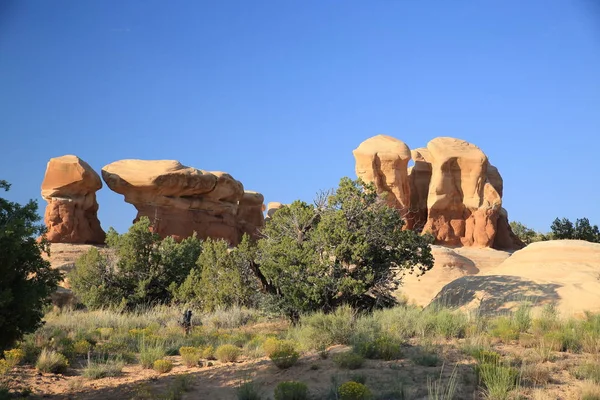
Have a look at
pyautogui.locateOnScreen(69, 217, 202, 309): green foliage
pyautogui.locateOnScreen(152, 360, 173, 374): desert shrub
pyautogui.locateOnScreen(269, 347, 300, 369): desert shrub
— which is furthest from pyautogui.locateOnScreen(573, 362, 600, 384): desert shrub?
pyautogui.locateOnScreen(69, 217, 202, 309): green foliage

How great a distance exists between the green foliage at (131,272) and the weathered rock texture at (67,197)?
1671 cm

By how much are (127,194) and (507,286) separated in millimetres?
29315

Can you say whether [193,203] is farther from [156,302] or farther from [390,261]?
[390,261]

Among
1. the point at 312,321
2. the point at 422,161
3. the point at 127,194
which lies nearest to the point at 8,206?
the point at 312,321

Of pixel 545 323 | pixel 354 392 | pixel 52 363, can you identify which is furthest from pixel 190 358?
pixel 545 323

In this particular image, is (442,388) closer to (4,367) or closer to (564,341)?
(564,341)

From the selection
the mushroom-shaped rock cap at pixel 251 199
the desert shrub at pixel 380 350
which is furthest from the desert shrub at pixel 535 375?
the mushroom-shaped rock cap at pixel 251 199

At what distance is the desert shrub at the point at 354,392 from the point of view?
699 cm

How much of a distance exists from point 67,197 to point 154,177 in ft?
18.9

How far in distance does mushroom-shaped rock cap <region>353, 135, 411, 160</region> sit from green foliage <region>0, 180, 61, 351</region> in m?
37.5

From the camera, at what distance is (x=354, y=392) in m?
7.02

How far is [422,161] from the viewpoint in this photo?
1906 inches

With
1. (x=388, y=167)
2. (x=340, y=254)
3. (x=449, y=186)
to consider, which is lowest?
(x=340, y=254)

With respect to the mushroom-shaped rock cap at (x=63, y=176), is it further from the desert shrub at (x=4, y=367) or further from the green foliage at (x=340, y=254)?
the desert shrub at (x=4, y=367)
